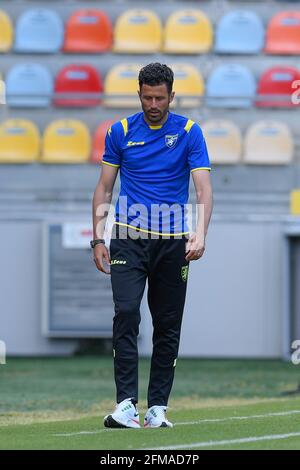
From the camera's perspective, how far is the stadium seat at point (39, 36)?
603 inches

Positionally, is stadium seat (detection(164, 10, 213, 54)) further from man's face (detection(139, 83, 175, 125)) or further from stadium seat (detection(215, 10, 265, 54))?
man's face (detection(139, 83, 175, 125))

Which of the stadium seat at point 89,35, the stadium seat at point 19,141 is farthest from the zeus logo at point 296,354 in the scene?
the stadium seat at point 89,35

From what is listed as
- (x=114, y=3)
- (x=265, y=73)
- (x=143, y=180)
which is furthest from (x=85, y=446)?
(x=114, y=3)

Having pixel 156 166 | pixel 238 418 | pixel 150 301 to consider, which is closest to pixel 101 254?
pixel 150 301

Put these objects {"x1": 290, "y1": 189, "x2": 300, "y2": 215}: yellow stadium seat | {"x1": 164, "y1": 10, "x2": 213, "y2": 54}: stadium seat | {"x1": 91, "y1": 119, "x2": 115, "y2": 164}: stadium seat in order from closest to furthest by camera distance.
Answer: {"x1": 290, "y1": 189, "x2": 300, "y2": 215}: yellow stadium seat, {"x1": 91, "y1": 119, "x2": 115, "y2": 164}: stadium seat, {"x1": 164, "y1": 10, "x2": 213, "y2": 54}: stadium seat

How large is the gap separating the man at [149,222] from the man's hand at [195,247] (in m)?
0.04

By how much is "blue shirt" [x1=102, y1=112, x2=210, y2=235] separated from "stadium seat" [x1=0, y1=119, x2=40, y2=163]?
23.6 feet

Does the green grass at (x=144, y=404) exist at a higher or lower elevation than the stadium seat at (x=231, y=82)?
lower

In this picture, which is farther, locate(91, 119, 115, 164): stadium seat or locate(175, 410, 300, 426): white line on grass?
locate(91, 119, 115, 164): stadium seat

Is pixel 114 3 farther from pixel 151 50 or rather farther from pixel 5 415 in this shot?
pixel 5 415

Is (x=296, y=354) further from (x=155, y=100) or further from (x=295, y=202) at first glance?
(x=155, y=100)

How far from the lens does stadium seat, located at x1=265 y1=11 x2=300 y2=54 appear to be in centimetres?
1493

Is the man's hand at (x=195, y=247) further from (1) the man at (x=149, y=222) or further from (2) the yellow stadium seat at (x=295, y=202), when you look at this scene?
(2) the yellow stadium seat at (x=295, y=202)

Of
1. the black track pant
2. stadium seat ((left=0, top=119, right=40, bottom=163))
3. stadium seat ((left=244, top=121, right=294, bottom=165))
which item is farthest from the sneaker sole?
stadium seat ((left=0, top=119, right=40, bottom=163))
